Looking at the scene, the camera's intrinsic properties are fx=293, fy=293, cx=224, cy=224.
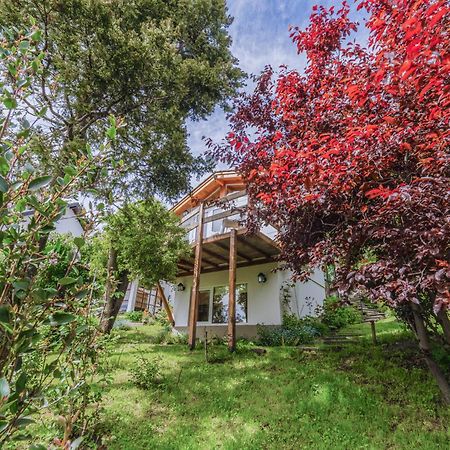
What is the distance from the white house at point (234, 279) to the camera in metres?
9.91

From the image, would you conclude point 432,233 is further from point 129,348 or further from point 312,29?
point 129,348

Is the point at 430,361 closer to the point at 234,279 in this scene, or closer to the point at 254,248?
the point at 234,279

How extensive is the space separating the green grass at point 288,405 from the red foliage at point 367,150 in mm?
2182

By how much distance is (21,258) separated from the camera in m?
1.19

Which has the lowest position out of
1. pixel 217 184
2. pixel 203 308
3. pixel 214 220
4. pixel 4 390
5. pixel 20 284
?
pixel 4 390

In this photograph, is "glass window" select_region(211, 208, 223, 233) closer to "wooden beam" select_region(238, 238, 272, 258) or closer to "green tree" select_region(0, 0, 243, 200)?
"wooden beam" select_region(238, 238, 272, 258)

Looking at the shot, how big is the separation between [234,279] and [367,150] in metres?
6.20

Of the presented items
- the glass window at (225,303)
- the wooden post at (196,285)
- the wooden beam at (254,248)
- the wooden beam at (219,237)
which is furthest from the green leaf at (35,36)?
the glass window at (225,303)

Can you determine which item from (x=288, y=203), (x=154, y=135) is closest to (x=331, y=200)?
(x=288, y=203)

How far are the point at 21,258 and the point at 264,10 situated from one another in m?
7.98

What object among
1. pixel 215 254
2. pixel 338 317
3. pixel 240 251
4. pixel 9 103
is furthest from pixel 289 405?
pixel 338 317

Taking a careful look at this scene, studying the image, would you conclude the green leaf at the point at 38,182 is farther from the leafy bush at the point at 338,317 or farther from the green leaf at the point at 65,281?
the leafy bush at the point at 338,317

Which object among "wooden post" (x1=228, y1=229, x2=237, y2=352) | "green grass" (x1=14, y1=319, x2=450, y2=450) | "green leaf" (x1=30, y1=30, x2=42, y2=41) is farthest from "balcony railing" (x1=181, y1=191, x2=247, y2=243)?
"green leaf" (x1=30, y1=30, x2=42, y2=41)

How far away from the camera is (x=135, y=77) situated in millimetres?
6867
